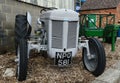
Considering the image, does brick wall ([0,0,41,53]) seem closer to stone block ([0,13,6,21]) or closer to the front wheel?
stone block ([0,13,6,21])

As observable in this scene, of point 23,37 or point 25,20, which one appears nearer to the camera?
point 23,37

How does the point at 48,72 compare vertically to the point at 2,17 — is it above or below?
below

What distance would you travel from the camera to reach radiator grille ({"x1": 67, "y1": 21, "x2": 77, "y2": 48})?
412 cm

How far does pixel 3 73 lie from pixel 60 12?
164cm

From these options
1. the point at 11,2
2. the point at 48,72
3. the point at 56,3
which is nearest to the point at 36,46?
the point at 48,72

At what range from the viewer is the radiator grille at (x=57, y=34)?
159 inches

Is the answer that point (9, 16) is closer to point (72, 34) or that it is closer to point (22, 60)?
point (72, 34)

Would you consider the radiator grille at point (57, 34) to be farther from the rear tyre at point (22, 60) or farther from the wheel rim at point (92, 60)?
the wheel rim at point (92, 60)

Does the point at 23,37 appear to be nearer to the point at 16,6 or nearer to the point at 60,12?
the point at 60,12

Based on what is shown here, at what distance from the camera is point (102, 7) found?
76.4 feet

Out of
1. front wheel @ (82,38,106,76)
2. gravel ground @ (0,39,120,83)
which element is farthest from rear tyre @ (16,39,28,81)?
front wheel @ (82,38,106,76)

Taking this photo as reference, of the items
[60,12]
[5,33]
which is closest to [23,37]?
[60,12]

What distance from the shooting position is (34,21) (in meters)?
7.33

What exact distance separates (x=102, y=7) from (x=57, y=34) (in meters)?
20.1
